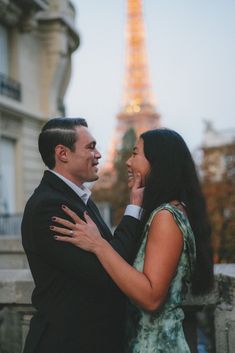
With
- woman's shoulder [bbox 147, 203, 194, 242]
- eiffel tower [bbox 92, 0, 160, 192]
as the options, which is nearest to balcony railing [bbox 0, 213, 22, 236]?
woman's shoulder [bbox 147, 203, 194, 242]

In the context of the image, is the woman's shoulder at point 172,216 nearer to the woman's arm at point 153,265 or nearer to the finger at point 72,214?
the woman's arm at point 153,265

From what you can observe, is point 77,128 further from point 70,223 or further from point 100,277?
point 100,277

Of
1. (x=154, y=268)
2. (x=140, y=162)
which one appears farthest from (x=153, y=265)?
(x=140, y=162)

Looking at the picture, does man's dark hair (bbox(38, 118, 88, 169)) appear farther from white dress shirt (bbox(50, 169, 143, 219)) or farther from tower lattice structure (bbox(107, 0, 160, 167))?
tower lattice structure (bbox(107, 0, 160, 167))

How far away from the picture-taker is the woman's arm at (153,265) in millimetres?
1942

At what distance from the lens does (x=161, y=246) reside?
196cm

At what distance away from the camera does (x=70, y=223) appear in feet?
6.79

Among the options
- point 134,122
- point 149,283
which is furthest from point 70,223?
point 134,122

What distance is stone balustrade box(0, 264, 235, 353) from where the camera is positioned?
8.38ft

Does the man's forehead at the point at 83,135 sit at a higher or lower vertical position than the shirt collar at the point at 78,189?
higher

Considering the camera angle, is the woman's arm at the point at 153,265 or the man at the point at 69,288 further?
the man at the point at 69,288

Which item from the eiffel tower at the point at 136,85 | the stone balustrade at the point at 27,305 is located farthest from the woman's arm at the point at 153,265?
the eiffel tower at the point at 136,85

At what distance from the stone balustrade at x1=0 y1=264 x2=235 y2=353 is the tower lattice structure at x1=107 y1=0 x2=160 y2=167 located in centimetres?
4762

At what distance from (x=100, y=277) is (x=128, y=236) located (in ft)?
0.71
